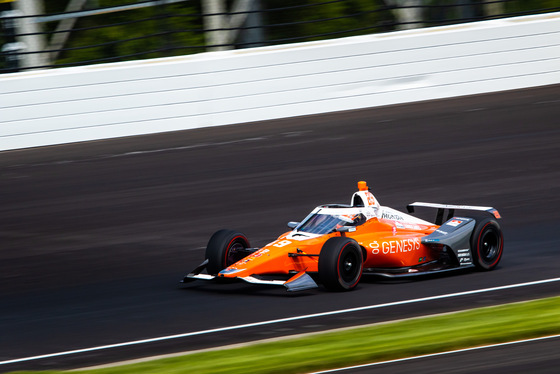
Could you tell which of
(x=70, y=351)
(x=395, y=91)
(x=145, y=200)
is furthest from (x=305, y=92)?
(x=70, y=351)

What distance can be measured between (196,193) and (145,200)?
0.73 meters

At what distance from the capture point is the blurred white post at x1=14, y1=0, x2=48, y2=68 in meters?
16.9

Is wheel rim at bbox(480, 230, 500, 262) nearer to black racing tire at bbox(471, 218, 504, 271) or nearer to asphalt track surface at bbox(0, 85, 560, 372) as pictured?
black racing tire at bbox(471, 218, 504, 271)

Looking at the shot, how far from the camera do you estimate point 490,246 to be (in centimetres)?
962

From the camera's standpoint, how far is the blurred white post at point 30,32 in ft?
55.3

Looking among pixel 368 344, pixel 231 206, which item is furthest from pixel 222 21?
pixel 368 344

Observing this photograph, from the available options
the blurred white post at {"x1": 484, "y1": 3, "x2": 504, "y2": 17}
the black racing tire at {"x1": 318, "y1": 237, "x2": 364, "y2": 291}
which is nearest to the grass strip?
the black racing tire at {"x1": 318, "y1": 237, "x2": 364, "y2": 291}

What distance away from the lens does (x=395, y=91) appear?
60.0 ft

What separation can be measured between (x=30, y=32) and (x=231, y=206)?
21.2 feet

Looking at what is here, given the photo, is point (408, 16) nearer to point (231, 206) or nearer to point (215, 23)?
point (215, 23)

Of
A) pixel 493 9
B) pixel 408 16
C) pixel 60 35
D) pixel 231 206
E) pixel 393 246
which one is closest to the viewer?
pixel 393 246

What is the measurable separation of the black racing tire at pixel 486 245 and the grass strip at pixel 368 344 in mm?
1886

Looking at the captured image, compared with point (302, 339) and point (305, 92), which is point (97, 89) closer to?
point (305, 92)

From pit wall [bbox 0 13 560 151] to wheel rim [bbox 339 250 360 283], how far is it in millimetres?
8796
